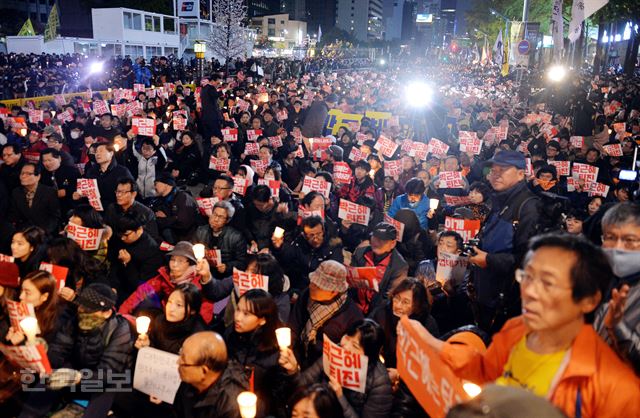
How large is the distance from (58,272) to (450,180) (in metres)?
5.59

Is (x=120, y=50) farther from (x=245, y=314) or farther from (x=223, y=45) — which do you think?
(x=245, y=314)

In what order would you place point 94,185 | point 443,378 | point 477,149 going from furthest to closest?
point 477,149, point 94,185, point 443,378

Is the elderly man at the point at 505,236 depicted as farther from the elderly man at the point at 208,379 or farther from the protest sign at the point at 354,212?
the protest sign at the point at 354,212

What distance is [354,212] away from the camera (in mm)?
6805

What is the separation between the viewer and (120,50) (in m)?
44.4

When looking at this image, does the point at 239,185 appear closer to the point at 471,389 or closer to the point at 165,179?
the point at 165,179

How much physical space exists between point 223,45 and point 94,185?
43.0 m

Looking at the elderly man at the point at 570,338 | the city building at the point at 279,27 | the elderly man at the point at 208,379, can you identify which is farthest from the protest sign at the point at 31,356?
the city building at the point at 279,27

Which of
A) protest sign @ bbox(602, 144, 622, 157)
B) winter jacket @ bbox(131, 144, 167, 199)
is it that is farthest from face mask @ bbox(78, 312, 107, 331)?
protest sign @ bbox(602, 144, 622, 157)

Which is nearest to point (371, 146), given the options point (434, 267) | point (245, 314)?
point (434, 267)

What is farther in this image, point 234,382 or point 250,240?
point 250,240

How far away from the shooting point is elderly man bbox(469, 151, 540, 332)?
414 centimetres

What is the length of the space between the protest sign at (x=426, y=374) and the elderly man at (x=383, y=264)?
2393mm

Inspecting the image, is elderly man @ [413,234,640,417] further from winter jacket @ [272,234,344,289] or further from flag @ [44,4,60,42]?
flag @ [44,4,60,42]
